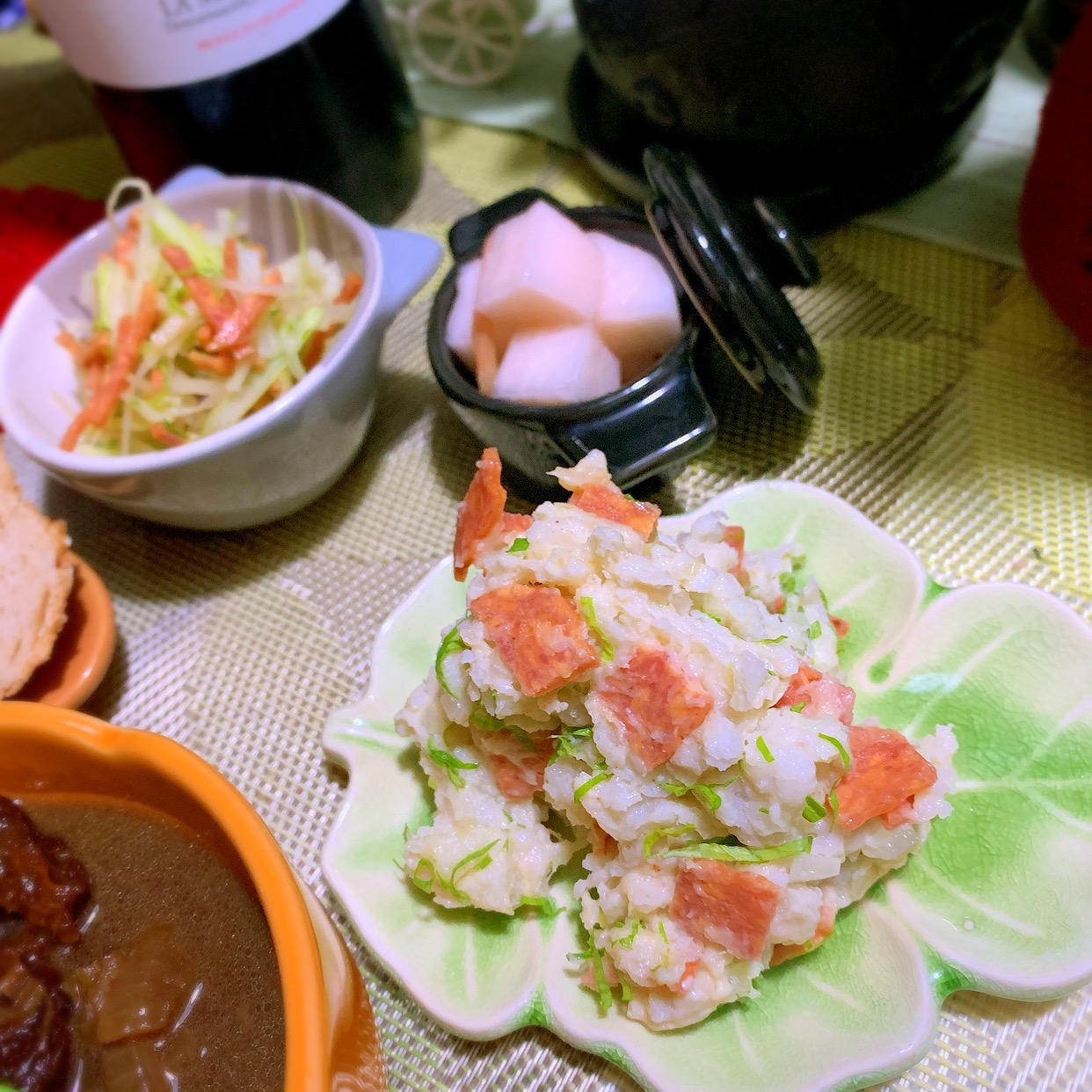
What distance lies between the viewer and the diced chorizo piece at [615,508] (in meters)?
0.72

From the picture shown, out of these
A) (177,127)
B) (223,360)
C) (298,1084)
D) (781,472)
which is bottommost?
(781,472)

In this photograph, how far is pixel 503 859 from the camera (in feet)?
2.17

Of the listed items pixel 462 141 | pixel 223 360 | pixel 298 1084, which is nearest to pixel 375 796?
pixel 298 1084

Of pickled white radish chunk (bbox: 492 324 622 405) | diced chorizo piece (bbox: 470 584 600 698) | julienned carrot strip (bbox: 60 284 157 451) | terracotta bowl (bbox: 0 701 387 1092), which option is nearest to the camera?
terracotta bowl (bbox: 0 701 387 1092)

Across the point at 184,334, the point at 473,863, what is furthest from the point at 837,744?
the point at 184,334

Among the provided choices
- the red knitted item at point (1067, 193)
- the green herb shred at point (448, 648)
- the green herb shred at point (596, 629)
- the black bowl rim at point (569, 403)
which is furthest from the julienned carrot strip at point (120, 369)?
the red knitted item at point (1067, 193)

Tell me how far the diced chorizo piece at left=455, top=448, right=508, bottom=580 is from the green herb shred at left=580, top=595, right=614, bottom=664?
5.5 inches

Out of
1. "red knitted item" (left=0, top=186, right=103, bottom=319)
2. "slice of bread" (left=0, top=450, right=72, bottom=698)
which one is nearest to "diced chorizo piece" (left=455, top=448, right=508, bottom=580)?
"slice of bread" (left=0, top=450, right=72, bottom=698)

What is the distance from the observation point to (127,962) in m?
0.61

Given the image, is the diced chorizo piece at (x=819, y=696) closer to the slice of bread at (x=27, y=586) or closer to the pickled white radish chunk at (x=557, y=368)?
the pickled white radish chunk at (x=557, y=368)

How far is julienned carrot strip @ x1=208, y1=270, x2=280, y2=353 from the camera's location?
102 cm

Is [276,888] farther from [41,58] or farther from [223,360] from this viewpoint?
[41,58]

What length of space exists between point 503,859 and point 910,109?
1000 millimetres

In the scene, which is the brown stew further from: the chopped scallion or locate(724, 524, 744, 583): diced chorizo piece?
locate(724, 524, 744, 583): diced chorizo piece
